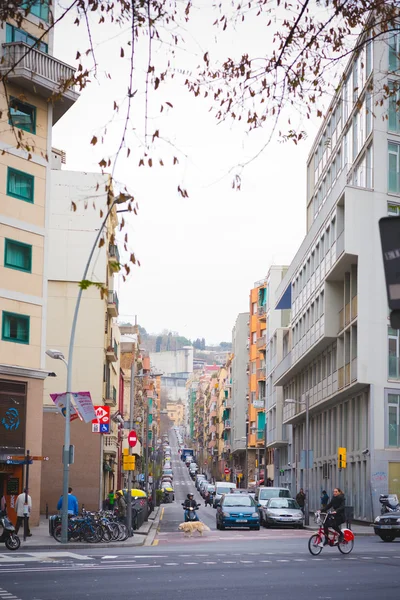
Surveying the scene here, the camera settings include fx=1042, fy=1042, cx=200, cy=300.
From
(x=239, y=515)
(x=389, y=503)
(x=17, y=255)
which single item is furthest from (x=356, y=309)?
(x=17, y=255)

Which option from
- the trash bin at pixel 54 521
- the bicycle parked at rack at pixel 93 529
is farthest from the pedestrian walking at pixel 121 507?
the bicycle parked at rack at pixel 93 529

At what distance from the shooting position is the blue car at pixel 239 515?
4281 centimetres

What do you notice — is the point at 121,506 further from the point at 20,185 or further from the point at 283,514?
the point at 20,185

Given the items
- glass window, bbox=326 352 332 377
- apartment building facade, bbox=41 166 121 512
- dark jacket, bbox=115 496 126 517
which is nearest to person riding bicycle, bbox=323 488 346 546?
dark jacket, bbox=115 496 126 517

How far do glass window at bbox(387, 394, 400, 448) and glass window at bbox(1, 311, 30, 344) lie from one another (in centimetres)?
1833

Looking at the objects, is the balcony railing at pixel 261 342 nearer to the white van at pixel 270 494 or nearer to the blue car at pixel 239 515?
the white van at pixel 270 494

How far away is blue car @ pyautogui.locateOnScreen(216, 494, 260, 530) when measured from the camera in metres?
42.8

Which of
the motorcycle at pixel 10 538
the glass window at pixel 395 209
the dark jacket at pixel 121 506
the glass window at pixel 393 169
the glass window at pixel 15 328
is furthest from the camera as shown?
the glass window at pixel 393 169

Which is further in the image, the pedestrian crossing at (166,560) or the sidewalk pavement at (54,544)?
the sidewalk pavement at (54,544)

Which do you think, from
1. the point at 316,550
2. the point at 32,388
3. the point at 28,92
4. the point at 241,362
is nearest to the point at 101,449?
the point at 32,388

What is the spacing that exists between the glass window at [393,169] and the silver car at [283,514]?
51.0ft

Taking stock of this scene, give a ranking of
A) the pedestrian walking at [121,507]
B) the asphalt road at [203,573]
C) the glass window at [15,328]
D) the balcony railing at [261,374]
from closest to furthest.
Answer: the asphalt road at [203,573]
the glass window at [15,328]
the pedestrian walking at [121,507]
the balcony railing at [261,374]

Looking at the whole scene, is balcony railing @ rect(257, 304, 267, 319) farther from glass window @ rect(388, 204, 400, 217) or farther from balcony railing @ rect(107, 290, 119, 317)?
glass window @ rect(388, 204, 400, 217)

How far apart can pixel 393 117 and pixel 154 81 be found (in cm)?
4014
